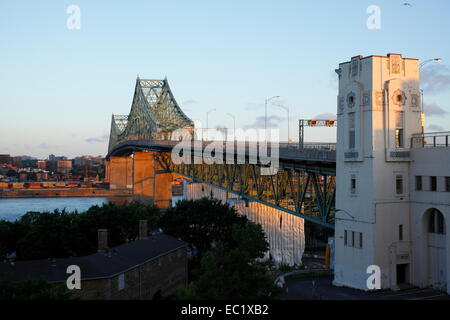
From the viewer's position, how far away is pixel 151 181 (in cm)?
10788

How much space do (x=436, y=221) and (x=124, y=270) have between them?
15196mm

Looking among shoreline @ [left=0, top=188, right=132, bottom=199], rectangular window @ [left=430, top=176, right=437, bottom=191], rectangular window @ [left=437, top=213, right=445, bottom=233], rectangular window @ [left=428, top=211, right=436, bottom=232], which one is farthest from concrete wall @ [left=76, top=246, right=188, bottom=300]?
shoreline @ [left=0, top=188, right=132, bottom=199]

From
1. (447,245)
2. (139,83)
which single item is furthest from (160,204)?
(447,245)

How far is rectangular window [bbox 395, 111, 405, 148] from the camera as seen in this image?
78.0ft

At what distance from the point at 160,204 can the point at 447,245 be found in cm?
8012

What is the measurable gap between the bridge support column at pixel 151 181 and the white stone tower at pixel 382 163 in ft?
236

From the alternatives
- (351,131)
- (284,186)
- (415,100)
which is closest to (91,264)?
(351,131)

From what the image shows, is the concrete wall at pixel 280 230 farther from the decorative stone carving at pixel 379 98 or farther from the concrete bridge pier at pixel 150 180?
the concrete bridge pier at pixel 150 180

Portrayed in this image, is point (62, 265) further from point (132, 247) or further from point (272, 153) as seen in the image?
point (272, 153)

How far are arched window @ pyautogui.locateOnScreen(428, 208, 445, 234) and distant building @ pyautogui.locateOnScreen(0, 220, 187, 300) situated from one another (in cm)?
1496

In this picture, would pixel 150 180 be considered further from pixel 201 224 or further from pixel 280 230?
pixel 201 224

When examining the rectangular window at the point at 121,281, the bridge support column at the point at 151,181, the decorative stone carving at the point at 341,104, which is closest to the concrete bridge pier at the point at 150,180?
the bridge support column at the point at 151,181

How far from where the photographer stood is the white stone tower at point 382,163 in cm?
2336

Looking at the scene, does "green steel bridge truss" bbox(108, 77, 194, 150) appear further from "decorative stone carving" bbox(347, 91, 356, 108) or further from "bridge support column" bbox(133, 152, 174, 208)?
"decorative stone carving" bbox(347, 91, 356, 108)
